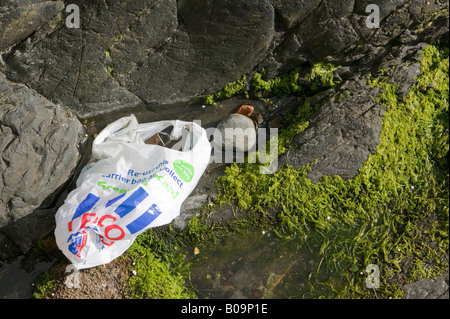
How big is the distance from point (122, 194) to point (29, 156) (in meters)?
1.02

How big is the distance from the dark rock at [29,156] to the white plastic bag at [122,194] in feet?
1.03

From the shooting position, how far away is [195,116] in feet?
15.3

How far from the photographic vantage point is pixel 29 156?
3850 mm

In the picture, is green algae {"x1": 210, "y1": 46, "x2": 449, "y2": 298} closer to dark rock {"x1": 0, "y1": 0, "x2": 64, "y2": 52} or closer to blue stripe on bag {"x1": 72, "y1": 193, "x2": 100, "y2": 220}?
blue stripe on bag {"x1": 72, "y1": 193, "x2": 100, "y2": 220}

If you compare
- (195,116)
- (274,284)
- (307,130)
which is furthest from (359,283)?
(195,116)

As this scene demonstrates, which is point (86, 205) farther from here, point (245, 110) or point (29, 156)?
point (245, 110)

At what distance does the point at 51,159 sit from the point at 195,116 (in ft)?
5.23

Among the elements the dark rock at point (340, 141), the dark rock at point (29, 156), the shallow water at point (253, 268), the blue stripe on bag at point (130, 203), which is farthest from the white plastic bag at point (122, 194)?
the dark rock at point (340, 141)

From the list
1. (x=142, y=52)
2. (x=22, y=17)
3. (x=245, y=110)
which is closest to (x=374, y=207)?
(x=245, y=110)

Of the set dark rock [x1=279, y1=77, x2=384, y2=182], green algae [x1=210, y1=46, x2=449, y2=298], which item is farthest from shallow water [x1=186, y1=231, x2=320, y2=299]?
dark rock [x1=279, y1=77, x2=384, y2=182]

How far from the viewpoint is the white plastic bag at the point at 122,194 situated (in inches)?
140

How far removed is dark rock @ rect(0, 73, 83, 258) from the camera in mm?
3768

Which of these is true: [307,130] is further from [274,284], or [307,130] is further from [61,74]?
[61,74]

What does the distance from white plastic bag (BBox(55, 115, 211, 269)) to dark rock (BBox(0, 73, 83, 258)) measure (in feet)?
1.03
